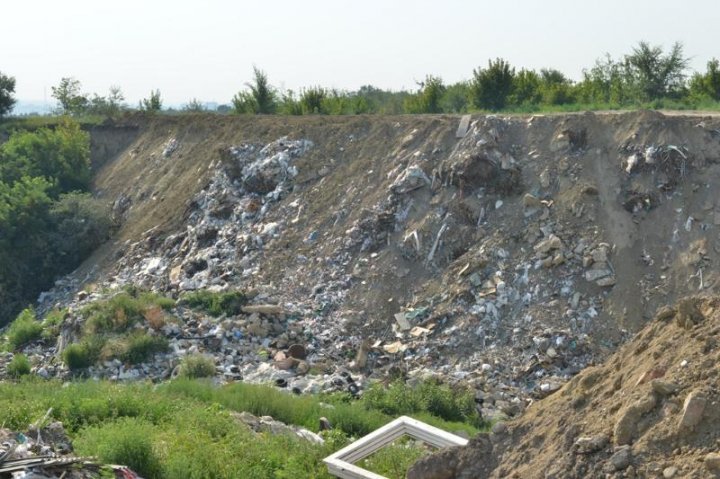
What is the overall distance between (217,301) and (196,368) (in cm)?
286

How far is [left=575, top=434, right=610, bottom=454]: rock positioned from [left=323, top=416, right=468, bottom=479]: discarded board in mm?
2044

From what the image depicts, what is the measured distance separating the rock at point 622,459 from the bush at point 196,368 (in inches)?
324

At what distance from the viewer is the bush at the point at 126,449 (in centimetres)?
823

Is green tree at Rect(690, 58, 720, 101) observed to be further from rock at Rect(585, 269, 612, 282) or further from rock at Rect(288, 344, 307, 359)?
rock at Rect(288, 344, 307, 359)

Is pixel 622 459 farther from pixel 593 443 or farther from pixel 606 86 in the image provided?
pixel 606 86

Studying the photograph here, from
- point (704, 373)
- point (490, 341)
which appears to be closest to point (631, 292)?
point (490, 341)

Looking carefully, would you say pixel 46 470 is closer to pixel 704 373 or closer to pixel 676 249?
pixel 704 373

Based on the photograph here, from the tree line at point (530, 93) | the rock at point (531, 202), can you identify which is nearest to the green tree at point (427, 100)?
the tree line at point (530, 93)

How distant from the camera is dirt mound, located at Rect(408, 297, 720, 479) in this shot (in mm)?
5461

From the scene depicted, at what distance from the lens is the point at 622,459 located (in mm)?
5555

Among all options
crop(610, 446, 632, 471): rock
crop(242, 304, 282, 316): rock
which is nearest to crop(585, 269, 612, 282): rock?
crop(242, 304, 282, 316): rock

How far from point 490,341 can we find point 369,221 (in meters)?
4.07

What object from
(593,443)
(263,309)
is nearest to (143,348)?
(263,309)

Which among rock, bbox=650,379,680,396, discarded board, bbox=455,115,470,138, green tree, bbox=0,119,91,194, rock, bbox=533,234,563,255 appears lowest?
rock, bbox=650,379,680,396
